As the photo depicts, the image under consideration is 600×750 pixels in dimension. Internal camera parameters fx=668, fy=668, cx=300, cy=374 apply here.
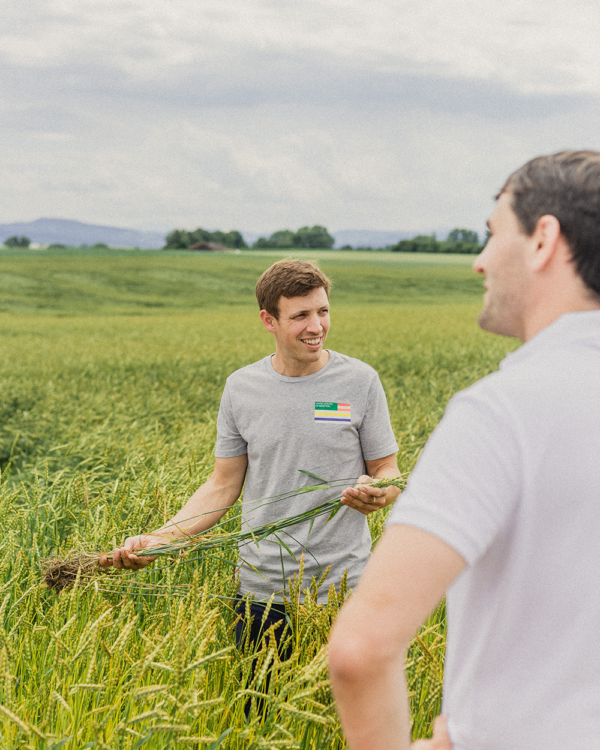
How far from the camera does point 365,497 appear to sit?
220cm

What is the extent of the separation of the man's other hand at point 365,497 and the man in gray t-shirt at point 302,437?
30 centimetres

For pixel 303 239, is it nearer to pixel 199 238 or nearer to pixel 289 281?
pixel 199 238

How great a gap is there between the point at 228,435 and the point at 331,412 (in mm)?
452

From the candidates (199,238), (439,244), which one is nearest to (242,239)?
(199,238)

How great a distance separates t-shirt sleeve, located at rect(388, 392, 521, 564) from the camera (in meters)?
0.85

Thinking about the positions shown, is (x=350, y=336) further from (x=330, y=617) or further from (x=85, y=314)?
(x=85, y=314)

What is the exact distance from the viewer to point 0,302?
37219 mm

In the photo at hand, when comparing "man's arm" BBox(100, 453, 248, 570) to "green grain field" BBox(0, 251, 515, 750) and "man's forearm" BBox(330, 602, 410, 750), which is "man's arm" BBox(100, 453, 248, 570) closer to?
"green grain field" BBox(0, 251, 515, 750)

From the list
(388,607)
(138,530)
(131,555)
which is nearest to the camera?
(388,607)

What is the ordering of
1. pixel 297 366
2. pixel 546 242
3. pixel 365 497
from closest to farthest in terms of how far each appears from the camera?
pixel 546 242 < pixel 365 497 < pixel 297 366

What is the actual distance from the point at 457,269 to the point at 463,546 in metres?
69.1

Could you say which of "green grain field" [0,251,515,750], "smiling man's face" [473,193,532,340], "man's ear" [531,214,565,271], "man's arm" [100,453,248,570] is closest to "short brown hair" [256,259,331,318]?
"man's arm" [100,453,248,570]

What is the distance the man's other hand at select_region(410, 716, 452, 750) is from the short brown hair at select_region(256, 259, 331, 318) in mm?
1763

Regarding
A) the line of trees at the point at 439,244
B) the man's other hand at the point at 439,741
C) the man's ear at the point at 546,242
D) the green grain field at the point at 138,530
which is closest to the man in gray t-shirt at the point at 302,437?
the green grain field at the point at 138,530
